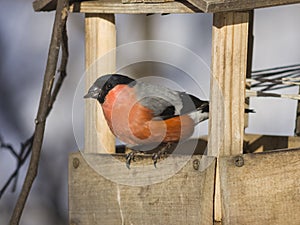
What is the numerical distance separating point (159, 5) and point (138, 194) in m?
0.41

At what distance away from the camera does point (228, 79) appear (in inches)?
65.8

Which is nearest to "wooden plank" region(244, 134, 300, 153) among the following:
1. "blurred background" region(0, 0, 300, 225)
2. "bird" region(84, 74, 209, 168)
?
"bird" region(84, 74, 209, 168)

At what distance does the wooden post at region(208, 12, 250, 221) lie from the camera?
1.67m

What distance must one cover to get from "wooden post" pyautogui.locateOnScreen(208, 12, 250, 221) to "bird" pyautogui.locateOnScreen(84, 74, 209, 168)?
6.0 inches

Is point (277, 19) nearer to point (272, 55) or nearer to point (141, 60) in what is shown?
point (272, 55)

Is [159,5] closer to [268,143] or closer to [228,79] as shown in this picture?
[228,79]

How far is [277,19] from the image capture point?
352cm

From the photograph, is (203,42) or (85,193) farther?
(203,42)

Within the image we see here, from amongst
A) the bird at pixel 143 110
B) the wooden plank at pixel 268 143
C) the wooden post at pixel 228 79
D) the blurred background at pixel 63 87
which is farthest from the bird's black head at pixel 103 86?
the blurred background at pixel 63 87

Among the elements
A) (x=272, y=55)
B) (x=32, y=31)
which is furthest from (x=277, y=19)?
(x=32, y=31)

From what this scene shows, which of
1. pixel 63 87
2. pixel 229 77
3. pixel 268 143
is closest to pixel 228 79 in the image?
pixel 229 77

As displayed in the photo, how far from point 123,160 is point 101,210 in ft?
0.42

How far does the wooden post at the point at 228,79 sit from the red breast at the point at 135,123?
0.15m

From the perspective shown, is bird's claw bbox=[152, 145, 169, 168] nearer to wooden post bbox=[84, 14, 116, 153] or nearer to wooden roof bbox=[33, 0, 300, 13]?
wooden post bbox=[84, 14, 116, 153]
